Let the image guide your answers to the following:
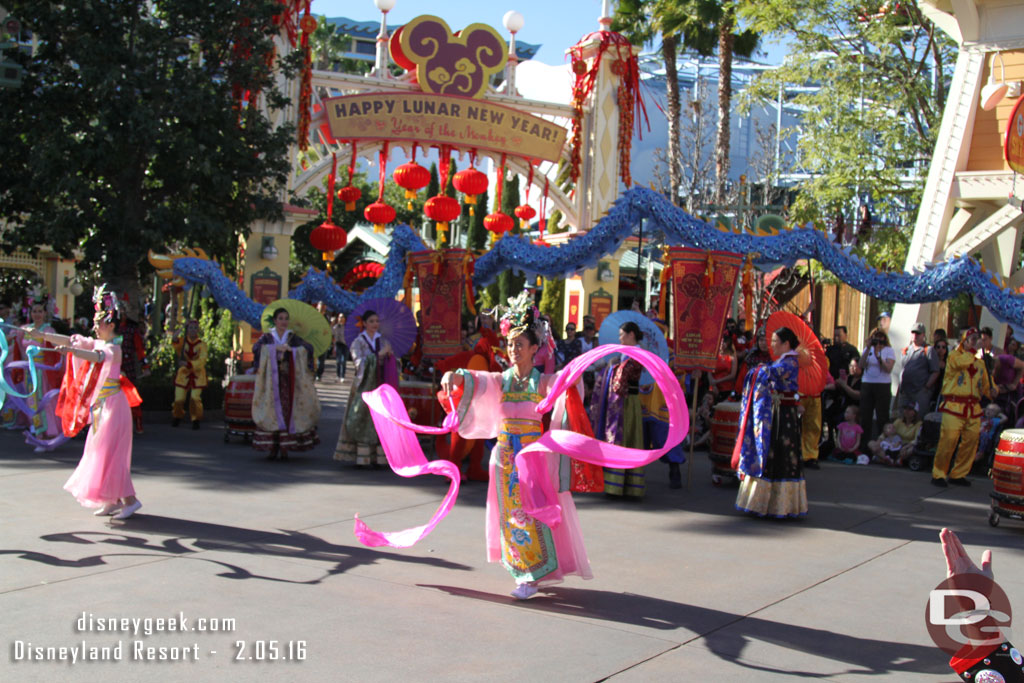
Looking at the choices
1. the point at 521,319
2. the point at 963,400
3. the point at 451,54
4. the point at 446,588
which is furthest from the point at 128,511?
the point at 451,54

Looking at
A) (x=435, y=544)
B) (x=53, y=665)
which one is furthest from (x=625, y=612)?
(x=53, y=665)

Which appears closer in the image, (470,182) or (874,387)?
(874,387)

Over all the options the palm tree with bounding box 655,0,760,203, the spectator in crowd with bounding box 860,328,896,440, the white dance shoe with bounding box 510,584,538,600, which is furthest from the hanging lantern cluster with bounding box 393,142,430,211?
the white dance shoe with bounding box 510,584,538,600

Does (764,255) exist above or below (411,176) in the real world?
below

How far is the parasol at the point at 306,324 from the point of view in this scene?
10930mm

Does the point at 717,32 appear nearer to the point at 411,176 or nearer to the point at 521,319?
the point at 411,176

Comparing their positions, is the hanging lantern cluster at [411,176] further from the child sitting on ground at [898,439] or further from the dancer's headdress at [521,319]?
the dancer's headdress at [521,319]

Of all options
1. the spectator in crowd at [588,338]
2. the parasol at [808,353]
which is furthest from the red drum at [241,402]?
the parasol at [808,353]

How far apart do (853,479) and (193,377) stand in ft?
A: 27.3

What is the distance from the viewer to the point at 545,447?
5594 mm

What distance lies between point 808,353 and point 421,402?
479 centimetres

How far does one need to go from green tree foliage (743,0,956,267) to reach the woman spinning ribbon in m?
13.2

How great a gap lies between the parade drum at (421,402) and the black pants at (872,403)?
5488 millimetres

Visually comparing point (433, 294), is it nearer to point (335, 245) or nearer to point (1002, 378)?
point (335, 245)
